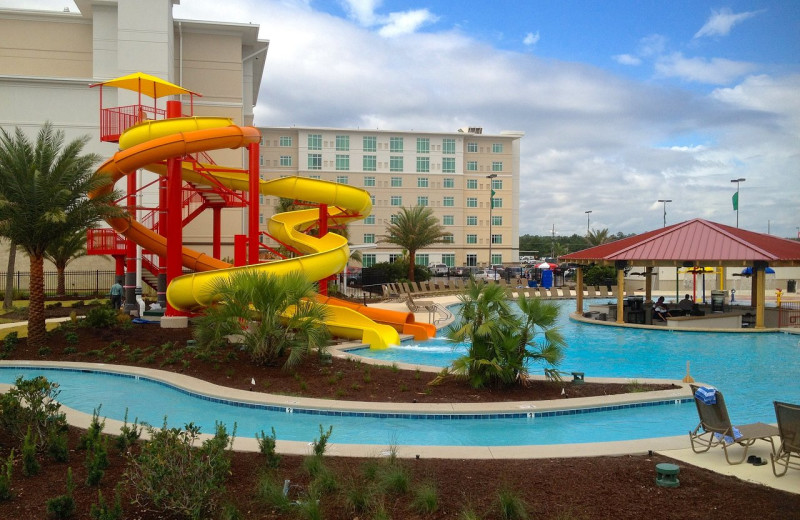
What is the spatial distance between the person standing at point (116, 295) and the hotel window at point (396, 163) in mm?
46753

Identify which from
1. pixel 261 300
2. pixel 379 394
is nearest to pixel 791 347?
pixel 379 394

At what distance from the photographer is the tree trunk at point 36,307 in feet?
52.6

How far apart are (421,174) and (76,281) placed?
41.2 meters

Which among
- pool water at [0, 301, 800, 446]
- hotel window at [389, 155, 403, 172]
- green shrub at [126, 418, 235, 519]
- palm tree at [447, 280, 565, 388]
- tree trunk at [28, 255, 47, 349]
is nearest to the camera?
green shrub at [126, 418, 235, 519]

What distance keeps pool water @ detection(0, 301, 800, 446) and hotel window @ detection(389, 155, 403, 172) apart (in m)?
50.5

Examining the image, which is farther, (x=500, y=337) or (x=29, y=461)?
(x=500, y=337)

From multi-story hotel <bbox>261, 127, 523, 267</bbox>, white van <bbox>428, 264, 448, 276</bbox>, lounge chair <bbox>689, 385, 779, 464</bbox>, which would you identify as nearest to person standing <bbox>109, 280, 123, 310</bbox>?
lounge chair <bbox>689, 385, 779, 464</bbox>

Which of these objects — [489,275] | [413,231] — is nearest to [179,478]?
[413,231]

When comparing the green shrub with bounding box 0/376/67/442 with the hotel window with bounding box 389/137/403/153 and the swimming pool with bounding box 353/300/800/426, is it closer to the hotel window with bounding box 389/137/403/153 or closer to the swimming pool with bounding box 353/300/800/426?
the swimming pool with bounding box 353/300/800/426

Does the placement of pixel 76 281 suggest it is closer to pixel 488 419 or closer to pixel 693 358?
pixel 693 358

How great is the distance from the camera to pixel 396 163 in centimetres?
6812

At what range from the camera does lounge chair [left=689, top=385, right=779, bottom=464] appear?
7285 mm

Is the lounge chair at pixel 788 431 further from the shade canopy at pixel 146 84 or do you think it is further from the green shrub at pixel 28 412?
the shade canopy at pixel 146 84

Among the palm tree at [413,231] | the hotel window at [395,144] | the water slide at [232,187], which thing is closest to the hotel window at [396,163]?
the hotel window at [395,144]
